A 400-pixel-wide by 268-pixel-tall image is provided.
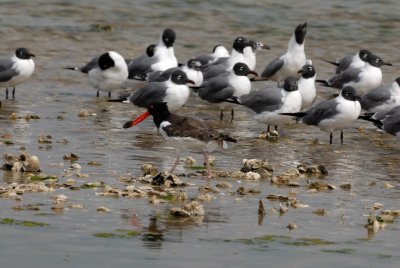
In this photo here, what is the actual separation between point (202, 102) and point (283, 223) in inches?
422

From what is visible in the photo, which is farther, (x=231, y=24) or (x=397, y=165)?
(x=231, y=24)

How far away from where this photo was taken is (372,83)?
74.2 ft

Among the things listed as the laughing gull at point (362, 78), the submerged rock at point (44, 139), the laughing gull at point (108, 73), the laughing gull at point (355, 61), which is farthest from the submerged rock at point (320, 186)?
the laughing gull at point (355, 61)

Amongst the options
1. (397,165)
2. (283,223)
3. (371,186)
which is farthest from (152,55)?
(283,223)

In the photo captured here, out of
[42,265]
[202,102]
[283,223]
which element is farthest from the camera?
[202,102]

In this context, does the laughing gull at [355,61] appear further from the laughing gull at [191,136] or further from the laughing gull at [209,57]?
the laughing gull at [191,136]

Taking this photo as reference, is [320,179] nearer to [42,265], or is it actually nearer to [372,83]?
[42,265]

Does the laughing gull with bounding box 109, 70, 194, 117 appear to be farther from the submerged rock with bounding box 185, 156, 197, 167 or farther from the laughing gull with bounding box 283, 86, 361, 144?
the submerged rock with bounding box 185, 156, 197, 167

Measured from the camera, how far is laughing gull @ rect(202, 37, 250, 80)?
2261cm

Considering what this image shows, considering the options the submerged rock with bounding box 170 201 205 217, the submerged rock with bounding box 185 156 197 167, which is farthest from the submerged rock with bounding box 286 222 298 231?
the submerged rock with bounding box 185 156 197 167

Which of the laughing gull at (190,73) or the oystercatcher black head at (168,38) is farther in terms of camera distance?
the oystercatcher black head at (168,38)

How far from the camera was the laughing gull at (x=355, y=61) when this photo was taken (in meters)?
23.0

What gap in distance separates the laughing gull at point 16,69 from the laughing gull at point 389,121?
676 centimetres

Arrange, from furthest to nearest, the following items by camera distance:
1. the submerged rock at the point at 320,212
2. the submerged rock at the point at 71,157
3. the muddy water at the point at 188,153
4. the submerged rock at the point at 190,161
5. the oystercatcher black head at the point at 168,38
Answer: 1. the oystercatcher black head at the point at 168,38
2. the submerged rock at the point at 190,161
3. the submerged rock at the point at 71,157
4. the submerged rock at the point at 320,212
5. the muddy water at the point at 188,153
